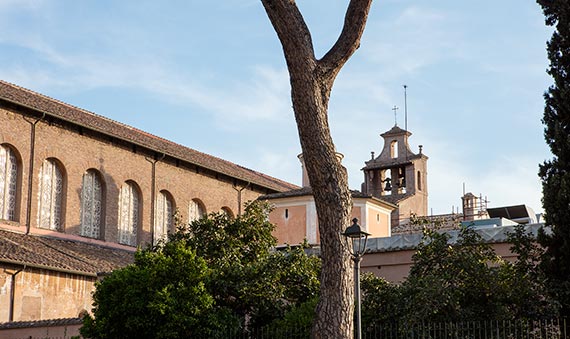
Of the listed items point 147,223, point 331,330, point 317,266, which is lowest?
point 331,330

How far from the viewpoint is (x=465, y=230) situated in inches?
680

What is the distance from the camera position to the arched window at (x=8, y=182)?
28938mm

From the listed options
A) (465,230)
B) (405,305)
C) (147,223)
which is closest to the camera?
(405,305)

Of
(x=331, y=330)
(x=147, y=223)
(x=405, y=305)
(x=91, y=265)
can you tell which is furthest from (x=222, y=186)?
(x=331, y=330)

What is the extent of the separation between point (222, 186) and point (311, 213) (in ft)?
17.7

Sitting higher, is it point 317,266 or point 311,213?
point 311,213

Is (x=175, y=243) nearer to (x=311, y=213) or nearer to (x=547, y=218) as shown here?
(x=547, y=218)

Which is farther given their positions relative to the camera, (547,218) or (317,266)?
(317,266)

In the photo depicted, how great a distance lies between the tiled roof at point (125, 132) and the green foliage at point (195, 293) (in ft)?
42.4

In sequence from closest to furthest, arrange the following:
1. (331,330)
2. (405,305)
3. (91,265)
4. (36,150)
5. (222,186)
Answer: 1. (331,330)
2. (405,305)
3. (91,265)
4. (36,150)
5. (222,186)

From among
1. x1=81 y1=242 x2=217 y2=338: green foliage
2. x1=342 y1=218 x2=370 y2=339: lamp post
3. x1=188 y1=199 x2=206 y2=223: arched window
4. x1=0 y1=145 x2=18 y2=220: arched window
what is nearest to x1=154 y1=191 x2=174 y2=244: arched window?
x1=188 y1=199 x2=206 y2=223: arched window

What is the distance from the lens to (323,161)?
13.1 meters

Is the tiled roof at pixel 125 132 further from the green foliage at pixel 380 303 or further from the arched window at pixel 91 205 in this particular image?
the green foliage at pixel 380 303

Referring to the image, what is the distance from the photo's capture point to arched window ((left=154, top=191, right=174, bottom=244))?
35.5m
